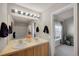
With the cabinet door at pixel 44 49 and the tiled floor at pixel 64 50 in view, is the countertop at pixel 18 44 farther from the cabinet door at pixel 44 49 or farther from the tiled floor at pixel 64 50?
the tiled floor at pixel 64 50

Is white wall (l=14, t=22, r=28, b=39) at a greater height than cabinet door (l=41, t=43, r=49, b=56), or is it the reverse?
white wall (l=14, t=22, r=28, b=39)

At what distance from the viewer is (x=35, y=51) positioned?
1356mm

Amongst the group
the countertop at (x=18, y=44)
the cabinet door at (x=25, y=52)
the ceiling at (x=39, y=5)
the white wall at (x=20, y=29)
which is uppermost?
the ceiling at (x=39, y=5)

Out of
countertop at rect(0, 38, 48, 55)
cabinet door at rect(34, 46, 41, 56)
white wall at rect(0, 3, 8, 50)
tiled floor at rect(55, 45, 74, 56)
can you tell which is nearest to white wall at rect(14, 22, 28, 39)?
countertop at rect(0, 38, 48, 55)

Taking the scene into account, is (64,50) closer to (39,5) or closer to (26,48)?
(26,48)

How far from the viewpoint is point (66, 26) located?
1342 millimetres

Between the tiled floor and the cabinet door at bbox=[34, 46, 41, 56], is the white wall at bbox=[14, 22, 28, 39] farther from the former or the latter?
the tiled floor

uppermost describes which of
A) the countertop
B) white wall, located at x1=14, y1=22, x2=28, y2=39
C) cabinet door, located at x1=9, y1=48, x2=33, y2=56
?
white wall, located at x1=14, y1=22, x2=28, y2=39

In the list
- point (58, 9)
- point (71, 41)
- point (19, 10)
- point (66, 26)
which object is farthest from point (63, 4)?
point (19, 10)

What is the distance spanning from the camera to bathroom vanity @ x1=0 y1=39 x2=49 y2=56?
1.25 m

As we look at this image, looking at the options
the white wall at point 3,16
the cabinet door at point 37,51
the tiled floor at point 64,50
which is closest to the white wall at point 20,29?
the white wall at point 3,16

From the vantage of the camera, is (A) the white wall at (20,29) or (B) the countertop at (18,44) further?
(A) the white wall at (20,29)

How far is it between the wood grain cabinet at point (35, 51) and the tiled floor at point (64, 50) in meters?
0.20

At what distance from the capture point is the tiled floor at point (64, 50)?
4.25 ft
